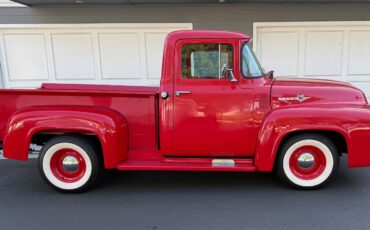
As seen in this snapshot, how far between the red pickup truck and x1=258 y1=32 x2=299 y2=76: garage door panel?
4.26 metres

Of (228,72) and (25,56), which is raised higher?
(25,56)

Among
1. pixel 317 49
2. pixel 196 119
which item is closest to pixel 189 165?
pixel 196 119

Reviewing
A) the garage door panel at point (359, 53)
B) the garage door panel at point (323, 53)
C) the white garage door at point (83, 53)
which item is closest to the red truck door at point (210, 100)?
the white garage door at point (83, 53)

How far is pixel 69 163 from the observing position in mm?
4035

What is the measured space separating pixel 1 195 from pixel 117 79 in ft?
15.1

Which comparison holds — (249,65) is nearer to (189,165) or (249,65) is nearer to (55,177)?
(189,165)

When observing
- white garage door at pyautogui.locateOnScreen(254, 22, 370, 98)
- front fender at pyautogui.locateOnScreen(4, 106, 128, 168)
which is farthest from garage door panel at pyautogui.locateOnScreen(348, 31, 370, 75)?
front fender at pyautogui.locateOnScreen(4, 106, 128, 168)

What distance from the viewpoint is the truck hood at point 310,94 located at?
156 inches

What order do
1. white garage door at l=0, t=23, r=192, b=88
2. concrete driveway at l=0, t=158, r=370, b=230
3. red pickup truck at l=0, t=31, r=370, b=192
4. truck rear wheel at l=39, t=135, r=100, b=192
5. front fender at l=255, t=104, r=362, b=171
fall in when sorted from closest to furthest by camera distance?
1. concrete driveway at l=0, t=158, r=370, b=230
2. front fender at l=255, t=104, r=362, b=171
3. red pickup truck at l=0, t=31, r=370, b=192
4. truck rear wheel at l=39, t=135, r=100, b=192
5. white garage door at l=0, t=23, r=192, b=88

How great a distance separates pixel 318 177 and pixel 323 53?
515 cm

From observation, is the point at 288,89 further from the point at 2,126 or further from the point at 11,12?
the point at 11,12

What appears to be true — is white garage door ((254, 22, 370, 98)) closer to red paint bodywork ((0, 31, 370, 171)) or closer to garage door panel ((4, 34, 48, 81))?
red paint bodywork ((0, 31, 370, 171))

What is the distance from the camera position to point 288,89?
399cm

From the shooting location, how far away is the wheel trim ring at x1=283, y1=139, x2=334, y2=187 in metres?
3.89
